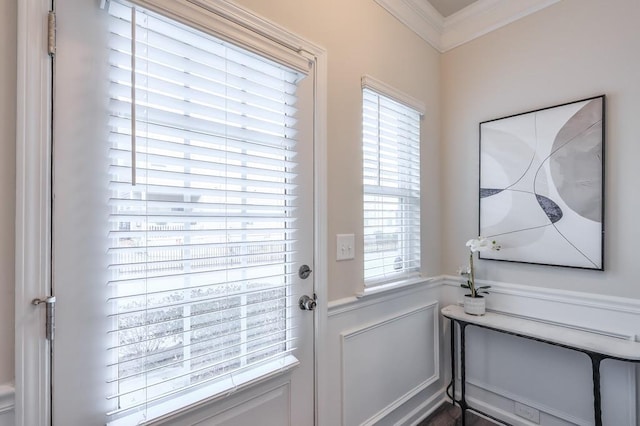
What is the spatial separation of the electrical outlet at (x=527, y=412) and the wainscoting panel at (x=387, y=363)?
495 millimetres

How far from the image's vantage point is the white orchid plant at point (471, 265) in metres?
1.87

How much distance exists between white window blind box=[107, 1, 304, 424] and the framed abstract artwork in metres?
1.49

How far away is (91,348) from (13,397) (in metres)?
0.18

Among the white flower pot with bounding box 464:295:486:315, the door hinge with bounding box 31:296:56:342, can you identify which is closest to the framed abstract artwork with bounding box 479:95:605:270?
the white flower pot with bounding box 464:295:486:315

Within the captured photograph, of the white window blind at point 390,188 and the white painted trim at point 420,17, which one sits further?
the white painted trim at point 420,17

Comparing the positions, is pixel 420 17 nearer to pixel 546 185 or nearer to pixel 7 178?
pixel 546 185

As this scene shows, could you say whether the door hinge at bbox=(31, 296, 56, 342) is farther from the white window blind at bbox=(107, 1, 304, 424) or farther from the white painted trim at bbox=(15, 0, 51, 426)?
the white window blind at bbox=(107, 1, 304, 424)

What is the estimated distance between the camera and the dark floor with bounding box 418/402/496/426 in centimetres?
193

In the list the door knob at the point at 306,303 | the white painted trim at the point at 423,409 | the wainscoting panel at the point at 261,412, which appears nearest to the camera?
the wainscoting panel at the point at 261,412

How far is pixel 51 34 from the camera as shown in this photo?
0.76 metres

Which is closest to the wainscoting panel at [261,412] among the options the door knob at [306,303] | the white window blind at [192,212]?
the white window blind at [192,212]

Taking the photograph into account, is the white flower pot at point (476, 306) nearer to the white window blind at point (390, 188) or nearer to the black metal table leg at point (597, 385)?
the white window blind at point (390, 188)

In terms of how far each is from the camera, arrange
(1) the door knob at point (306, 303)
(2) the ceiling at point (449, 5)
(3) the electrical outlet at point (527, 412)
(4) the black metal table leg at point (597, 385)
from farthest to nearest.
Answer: (2) the ceiling at point (449, 5) → (3) the electrical outlet at point (527, 412) → (4) the black metal table leg at point (597, 385) → (1) the door knob at point (306, 303)

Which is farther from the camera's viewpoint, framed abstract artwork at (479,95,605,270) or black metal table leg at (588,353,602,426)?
framed abstract artwork at (479,95,605,270)
